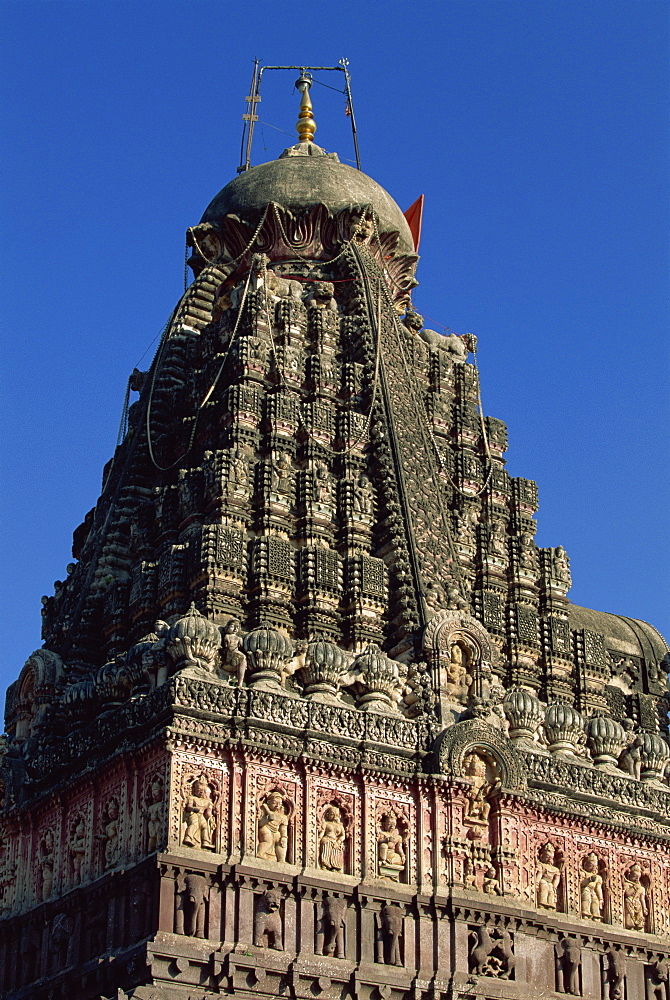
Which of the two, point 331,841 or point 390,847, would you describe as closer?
point 331,841

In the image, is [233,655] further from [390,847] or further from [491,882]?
[491,882]

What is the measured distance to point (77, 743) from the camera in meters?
41.2

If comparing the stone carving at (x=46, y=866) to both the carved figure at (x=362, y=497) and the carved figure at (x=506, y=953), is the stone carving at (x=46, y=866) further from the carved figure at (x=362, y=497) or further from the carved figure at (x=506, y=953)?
the carved figure at (x=362, y=497)

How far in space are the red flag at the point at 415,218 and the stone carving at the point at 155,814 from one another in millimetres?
24405

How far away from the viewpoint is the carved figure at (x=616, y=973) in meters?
41.2

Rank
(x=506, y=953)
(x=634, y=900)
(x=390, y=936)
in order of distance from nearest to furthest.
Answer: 1. (x=390, y=936)
2. (x=506, y=953)
3. (x=634, y=900)

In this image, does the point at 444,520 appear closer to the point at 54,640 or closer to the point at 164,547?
the point at 164,547

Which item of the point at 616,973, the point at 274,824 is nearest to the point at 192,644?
the point at 274,824

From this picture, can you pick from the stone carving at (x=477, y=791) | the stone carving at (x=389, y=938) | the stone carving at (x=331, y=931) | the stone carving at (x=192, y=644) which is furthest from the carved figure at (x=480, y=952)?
the stone carving at (x=192, y=644)

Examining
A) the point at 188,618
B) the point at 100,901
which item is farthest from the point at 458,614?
the point at 100,901

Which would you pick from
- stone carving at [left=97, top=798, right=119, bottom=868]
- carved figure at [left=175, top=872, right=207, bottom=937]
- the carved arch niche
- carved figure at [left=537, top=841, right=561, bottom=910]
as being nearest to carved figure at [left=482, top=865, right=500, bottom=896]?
carved figure at [left=537, top=841, right=561, bottom=910]

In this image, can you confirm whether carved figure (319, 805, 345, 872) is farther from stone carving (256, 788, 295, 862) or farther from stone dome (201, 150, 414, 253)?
stone dome (201, 150, 414, 253)

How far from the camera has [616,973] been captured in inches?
1624

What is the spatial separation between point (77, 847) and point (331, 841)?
5737mm
